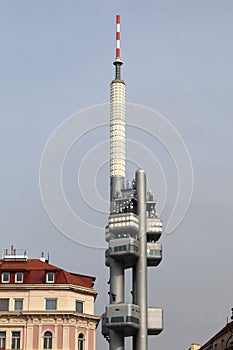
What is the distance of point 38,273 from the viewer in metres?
114

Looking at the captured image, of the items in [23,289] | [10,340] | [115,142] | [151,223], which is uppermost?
[115,142]

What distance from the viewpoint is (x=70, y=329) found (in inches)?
4200

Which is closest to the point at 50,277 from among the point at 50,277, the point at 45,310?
the point at 50,277

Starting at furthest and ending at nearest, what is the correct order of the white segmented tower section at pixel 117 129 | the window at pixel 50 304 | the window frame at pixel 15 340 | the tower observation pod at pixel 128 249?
the white segmented tower section at pixel 117 129 → the tower observation pod at pixel 128 249 → the window at pixel 50 304 → the window frame at pixel 15 340

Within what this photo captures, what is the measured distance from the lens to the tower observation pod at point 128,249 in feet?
375

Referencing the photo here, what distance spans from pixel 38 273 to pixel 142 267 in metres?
19.2

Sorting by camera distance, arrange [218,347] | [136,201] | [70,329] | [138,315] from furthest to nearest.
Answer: [218,347] → [136,201] → [138,315] → [70,329]

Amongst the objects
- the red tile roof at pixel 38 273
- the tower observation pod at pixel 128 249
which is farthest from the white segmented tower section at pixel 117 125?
the red tile roof at pixel 38 273

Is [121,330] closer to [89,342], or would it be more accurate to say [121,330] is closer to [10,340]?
[89,342]

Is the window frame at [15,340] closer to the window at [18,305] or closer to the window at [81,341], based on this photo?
the window at [18,305]

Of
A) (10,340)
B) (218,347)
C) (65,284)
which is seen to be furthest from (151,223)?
(218,347)

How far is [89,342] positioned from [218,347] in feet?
169

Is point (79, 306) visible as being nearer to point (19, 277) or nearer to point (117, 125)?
point (19, 277)

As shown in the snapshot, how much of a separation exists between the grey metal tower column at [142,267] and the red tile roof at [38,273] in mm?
9441
